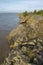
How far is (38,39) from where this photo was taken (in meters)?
22.2

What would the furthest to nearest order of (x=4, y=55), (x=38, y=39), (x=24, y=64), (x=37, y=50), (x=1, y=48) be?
(x=1, y=48), (x=4, y=55), (x=38, y=39), (x=37, y=50), (x=24, y=64)

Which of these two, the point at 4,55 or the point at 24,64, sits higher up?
the point at 24,64

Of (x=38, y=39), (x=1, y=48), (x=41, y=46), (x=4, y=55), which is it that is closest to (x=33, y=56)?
(x=41, y=46)

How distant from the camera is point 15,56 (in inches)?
778

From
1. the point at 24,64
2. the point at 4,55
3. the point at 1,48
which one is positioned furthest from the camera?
the point at 1,48

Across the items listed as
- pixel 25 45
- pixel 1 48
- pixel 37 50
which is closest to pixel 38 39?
pixel 25 45

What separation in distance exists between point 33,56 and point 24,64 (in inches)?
53.3

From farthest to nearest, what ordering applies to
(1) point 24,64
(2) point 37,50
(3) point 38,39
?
(3) point 38,39 < (2) point 37,50 < (1) point 24,64

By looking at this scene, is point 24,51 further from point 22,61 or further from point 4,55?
point 4,55

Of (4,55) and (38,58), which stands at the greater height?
(38,58)

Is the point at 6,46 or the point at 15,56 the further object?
the point at 6,46

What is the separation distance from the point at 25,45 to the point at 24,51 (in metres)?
2.30

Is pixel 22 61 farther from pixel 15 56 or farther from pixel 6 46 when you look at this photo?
pixel 6 46

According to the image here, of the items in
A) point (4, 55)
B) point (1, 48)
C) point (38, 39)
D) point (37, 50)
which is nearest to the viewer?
point (37, 50)
